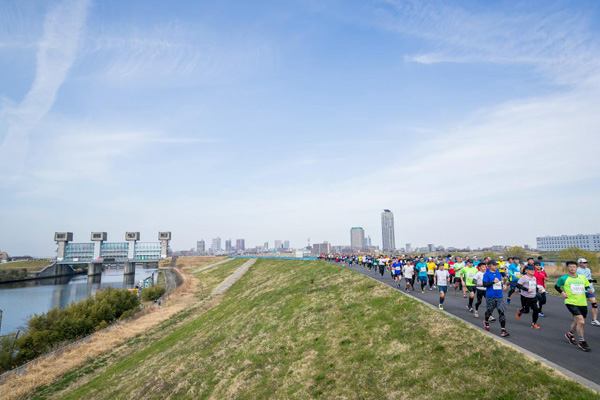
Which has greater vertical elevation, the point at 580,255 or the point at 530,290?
the point at 530,290

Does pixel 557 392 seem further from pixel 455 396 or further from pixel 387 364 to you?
pixel 387 364

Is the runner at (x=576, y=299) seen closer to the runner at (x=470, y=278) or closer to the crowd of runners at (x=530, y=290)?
the crowd of runners at (x=530, y=290)

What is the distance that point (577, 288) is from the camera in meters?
11.0

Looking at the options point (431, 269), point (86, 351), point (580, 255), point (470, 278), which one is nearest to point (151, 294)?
point (86, 351)

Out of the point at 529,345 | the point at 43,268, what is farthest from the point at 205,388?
the point at 43,268

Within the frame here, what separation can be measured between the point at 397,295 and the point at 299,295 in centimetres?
998

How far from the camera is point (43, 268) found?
448 ft

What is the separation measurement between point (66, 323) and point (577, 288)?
1691 inches

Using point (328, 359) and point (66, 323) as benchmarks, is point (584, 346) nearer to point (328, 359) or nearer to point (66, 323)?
point (328, 359)

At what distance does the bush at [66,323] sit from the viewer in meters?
30.0

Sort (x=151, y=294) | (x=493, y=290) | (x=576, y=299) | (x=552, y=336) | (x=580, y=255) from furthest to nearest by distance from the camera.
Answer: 1. (x=151, y=294)
2. (x=580, y=255)
3. (x=493, y=290)
4. (x=552, y=336)
5. (x=576, y=299)

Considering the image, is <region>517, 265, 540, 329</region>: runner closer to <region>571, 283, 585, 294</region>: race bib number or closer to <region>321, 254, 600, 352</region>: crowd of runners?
<region>321, 254, 600, 352</region>: crowd of runners

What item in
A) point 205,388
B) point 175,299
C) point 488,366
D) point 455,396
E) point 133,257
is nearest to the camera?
point 455,396

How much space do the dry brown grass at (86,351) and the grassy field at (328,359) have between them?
1.18 metres
